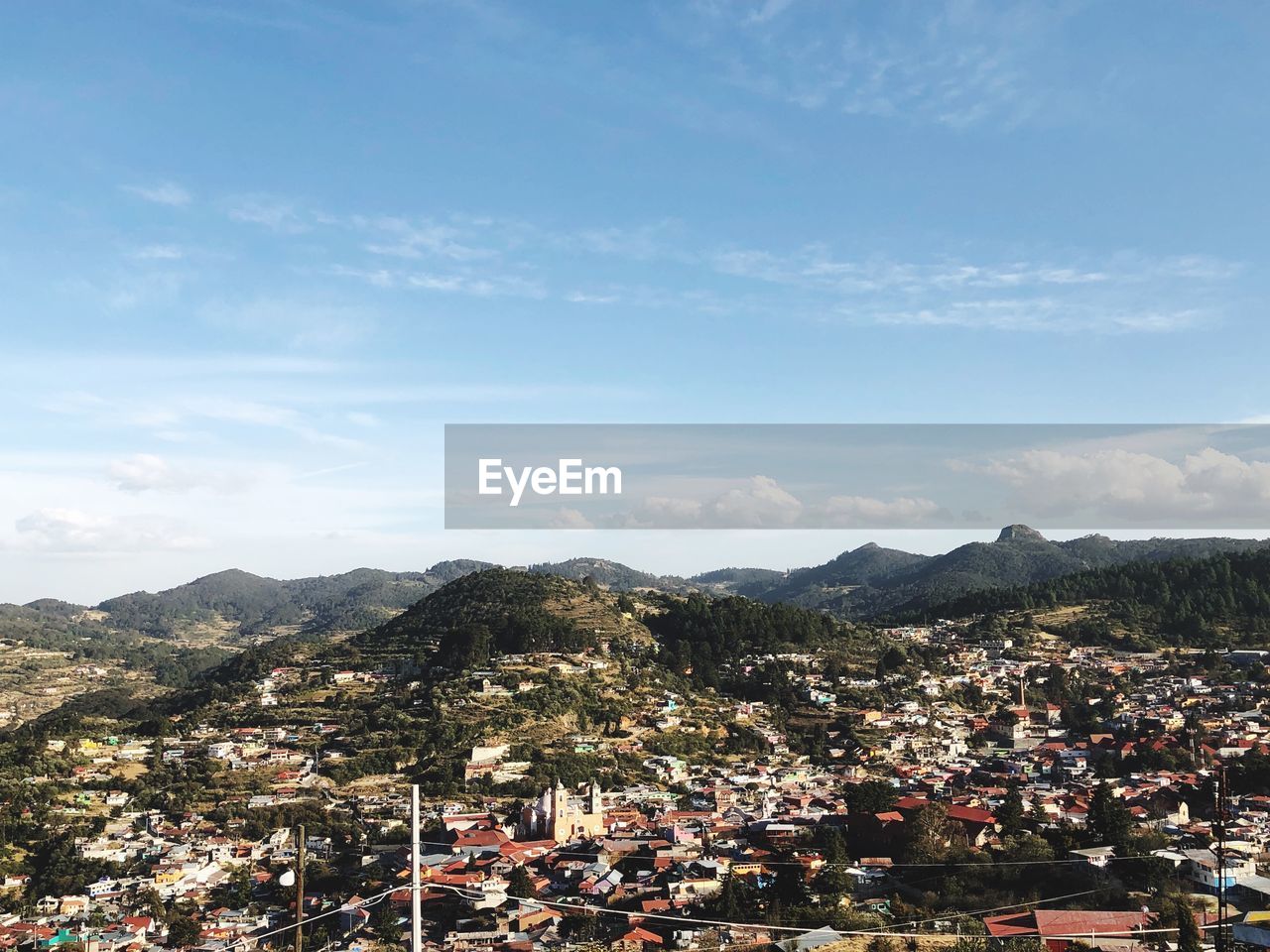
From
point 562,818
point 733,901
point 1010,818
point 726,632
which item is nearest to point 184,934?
point 562,818

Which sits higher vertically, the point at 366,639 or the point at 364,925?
the point at 366,639

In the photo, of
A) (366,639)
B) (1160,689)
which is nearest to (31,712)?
(366,639)

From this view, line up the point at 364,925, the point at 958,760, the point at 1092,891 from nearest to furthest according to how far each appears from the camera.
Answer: the point at 1092,891, the point at 364,925, the point at 958,760

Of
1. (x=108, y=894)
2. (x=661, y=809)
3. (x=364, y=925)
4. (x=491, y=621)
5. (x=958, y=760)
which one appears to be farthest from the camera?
(x=491, y=621)

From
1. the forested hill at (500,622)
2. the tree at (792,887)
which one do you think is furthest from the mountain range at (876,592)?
the tree at (792,887)

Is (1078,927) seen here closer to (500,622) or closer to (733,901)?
(733,901)

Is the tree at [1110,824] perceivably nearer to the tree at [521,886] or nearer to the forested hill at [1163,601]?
the tree at [521,886]

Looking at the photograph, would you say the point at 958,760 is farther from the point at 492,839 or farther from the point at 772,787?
the point at 492,839
